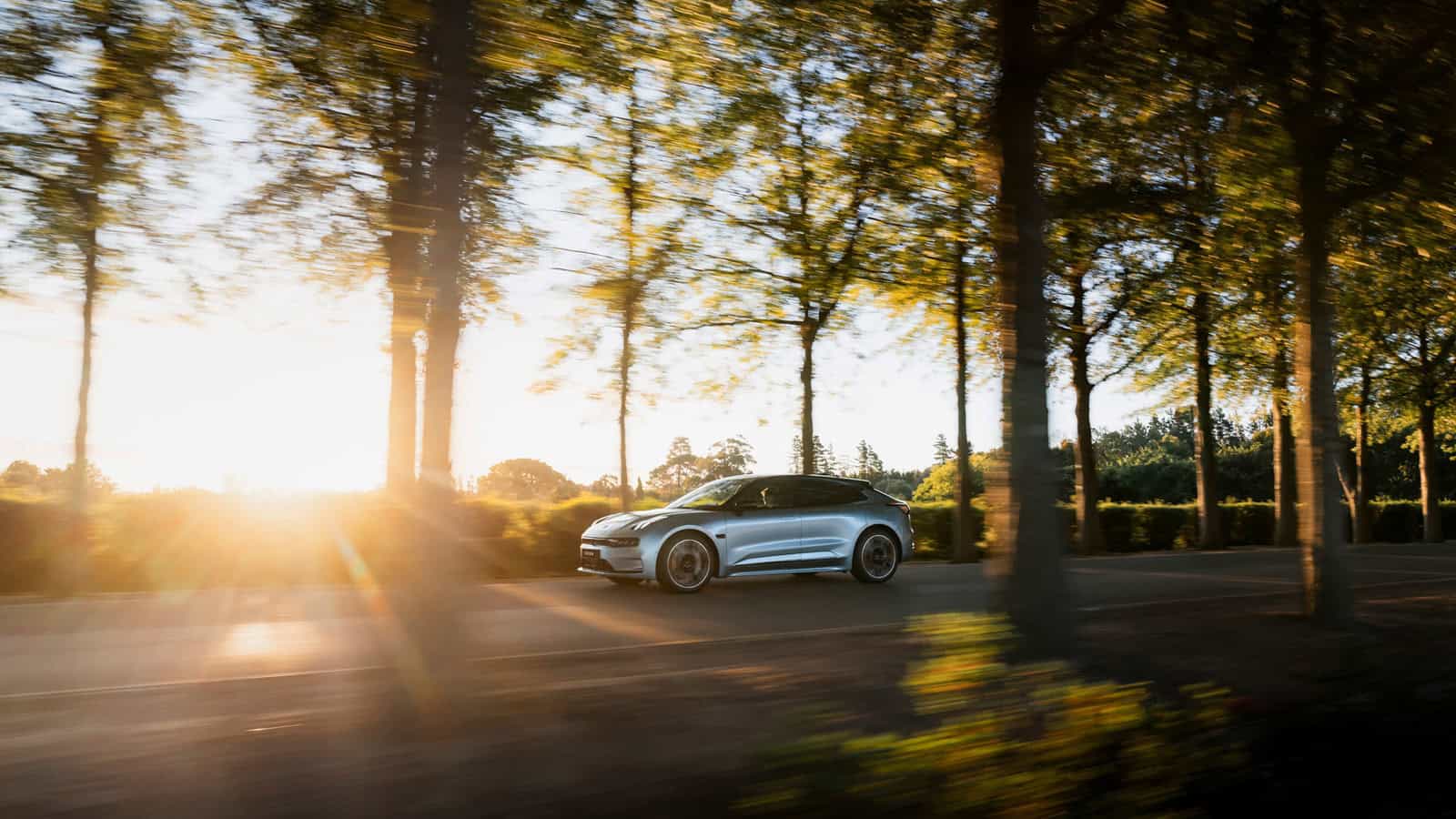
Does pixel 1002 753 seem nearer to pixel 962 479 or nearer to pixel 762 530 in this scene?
pixel 762 530

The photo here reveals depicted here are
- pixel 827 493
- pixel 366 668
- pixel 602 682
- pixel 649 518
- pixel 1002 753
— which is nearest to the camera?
pixel 1002 753

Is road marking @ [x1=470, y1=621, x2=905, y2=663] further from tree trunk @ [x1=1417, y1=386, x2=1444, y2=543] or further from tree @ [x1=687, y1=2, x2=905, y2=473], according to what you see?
tree trunk @ [x1=1417, y1=386, x2=1444, y2=543]

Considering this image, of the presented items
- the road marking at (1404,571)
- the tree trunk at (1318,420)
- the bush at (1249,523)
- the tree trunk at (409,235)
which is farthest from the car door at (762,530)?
the bush at (1249,523)

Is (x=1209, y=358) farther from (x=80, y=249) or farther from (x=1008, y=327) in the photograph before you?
(x=80, y=249)

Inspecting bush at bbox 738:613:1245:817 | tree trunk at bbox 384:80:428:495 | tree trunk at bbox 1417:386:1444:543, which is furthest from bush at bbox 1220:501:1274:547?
tree trunk at bbox 384:80:428:495

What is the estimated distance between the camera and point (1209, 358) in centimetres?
2697

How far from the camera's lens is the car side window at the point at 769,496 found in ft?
45.1

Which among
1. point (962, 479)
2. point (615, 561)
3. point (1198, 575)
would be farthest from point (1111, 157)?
point (962, 479)

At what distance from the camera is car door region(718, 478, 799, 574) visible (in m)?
13.5

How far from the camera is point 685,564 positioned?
13.2 meters

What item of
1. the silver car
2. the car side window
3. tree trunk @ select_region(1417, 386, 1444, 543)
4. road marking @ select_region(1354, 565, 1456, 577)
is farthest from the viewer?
tree trunk @ select_region(1417, 386, 1444, 543)

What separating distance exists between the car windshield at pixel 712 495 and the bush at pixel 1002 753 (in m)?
9.28

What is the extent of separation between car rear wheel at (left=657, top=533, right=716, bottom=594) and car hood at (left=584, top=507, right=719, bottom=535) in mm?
244

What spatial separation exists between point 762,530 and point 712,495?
78 cm
